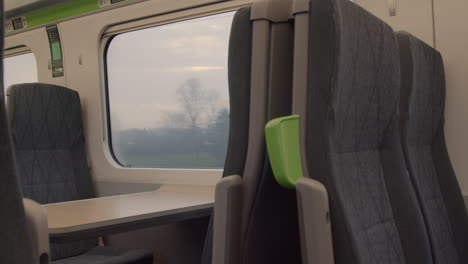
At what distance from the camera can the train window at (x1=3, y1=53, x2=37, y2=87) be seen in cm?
438

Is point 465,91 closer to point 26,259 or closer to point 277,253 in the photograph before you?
point 277,253

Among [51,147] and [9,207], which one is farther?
[51,147]

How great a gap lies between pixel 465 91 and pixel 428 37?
292mm

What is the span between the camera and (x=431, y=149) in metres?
2.25

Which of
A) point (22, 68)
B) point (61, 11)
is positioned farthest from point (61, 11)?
point (22, 68)

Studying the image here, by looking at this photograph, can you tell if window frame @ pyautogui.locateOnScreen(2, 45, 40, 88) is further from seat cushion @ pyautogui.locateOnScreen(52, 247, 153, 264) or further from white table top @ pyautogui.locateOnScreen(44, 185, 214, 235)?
white table top @ pyautogui.locateOnScreen(44, 185, 214, 235)

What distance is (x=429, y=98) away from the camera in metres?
2.07

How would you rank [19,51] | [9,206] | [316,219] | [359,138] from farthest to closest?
[19,51] < [359,138] < [316,219] < [9,206]

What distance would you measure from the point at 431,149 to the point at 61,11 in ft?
9.57

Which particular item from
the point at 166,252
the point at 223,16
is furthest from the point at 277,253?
the point at 223,16

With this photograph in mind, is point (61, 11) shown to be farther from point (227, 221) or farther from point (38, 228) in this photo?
point (38, 228)

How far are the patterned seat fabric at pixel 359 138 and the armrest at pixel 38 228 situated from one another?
2.31 feet

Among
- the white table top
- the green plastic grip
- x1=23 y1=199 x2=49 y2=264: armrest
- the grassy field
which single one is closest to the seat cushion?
the white table top

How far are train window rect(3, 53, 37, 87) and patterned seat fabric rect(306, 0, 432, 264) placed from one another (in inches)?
140
